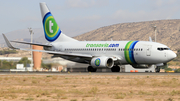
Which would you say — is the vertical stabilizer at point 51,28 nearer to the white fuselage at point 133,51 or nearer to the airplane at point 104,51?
the airplane at point 104,51

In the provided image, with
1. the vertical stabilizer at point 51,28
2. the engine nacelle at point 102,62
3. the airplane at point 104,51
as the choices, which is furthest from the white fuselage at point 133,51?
the vertical stabilizer at point 51,28

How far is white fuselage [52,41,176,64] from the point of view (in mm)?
37969

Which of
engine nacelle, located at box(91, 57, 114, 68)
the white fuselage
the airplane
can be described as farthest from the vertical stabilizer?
engine nacelle, located at box(91, 57, 114, 68)

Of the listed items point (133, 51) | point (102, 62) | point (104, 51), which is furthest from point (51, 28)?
point (133, 51)

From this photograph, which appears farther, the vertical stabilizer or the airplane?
the vertical stabilizer

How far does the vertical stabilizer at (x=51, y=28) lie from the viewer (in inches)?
1868

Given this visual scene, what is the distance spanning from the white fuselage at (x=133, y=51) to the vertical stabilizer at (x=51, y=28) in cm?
442

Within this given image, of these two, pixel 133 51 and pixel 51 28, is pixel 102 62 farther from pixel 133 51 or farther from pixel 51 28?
pixel 51 28

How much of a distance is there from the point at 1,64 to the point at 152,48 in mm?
51102

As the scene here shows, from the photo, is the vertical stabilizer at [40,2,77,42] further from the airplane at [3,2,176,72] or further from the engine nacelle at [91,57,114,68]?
the engine nacelle at [91,57,114,68]

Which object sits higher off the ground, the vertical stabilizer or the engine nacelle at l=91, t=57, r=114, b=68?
the vertical stabilizer

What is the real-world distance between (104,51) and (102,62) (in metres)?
2.81

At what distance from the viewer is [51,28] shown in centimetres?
4747

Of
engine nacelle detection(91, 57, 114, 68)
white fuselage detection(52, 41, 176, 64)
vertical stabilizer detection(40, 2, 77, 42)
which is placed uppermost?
vertical stabilizer detection(40, 2, 77, 42)
